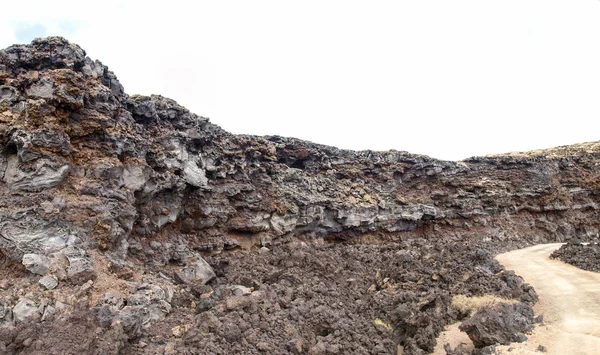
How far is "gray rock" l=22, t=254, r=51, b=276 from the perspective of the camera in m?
10.4

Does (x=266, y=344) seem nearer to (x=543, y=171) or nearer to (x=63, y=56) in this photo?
(x=63, y=56)

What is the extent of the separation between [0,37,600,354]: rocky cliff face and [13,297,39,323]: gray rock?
108 cm

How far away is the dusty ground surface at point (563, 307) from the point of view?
10.5m

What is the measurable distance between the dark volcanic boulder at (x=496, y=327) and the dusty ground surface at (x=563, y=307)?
0.31 meters

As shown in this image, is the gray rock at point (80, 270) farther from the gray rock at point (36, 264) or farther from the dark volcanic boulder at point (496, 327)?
the dark volcanic boulder at point (496, 327)

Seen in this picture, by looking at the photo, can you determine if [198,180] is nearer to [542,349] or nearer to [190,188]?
[190,188]

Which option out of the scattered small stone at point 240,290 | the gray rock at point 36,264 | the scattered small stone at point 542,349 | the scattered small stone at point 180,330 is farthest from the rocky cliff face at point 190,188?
the scattered small stone at point 542,349

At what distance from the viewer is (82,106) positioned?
1344 centimetres

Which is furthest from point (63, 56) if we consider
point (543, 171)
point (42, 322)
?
point (543, 171)

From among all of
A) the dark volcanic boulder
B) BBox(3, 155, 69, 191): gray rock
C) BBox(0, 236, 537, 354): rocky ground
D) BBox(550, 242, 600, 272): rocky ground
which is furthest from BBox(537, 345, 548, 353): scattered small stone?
BBox(3, 155, 69, 191): gray rock

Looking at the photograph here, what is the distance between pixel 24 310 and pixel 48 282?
3.41 ft

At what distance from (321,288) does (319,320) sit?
280 centimetres

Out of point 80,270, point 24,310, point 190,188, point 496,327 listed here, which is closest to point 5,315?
point 24,310

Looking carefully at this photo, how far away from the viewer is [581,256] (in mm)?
20641
